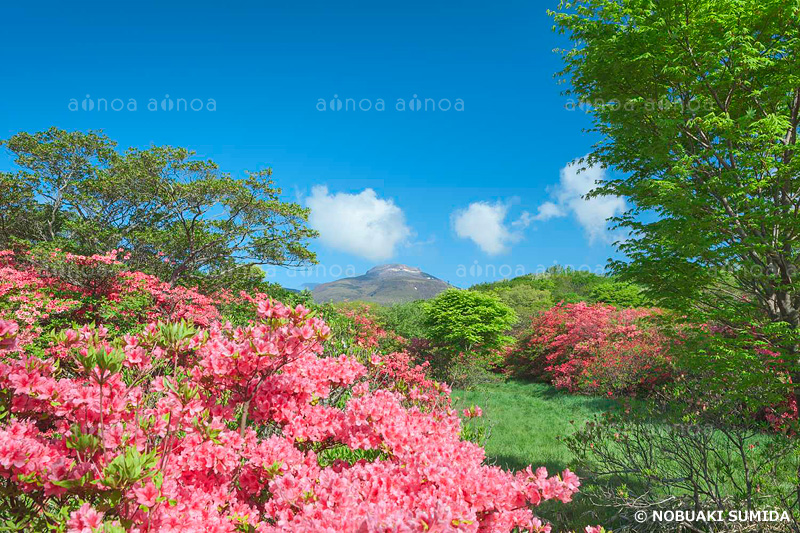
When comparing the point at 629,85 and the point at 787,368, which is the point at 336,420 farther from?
the point at 629,85

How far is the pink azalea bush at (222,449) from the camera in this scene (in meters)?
1.50

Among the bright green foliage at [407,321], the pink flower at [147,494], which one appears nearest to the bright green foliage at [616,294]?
the bright green foliage at [407,321]

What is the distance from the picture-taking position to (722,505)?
3574mm

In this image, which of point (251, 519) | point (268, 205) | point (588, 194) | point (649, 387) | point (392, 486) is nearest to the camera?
point (251, 519)

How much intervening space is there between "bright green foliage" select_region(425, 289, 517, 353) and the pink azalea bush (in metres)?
14.2

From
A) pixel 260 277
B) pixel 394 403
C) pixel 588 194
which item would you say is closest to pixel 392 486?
pixel 394 403

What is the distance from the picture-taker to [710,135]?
18.4ft

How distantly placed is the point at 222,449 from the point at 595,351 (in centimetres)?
1498

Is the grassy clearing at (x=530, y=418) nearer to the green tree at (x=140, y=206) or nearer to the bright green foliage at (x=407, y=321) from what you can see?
the bright green foliage at (x=407, y=321)

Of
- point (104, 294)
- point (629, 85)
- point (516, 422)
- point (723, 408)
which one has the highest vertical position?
point (629, 85)

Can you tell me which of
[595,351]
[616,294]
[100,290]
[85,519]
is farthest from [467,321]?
[616,294]

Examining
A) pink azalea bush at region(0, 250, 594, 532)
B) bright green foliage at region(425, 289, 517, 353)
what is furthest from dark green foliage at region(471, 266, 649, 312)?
pink azalea bush at region(0, 250, 594, 532)

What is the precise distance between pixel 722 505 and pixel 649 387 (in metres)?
11.1

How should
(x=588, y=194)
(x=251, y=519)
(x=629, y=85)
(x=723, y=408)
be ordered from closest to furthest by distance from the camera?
1. (x=251, y=519)
2. (x=723, y=408)
3. (x=629, y=85)
4. (x=588, y=194)
